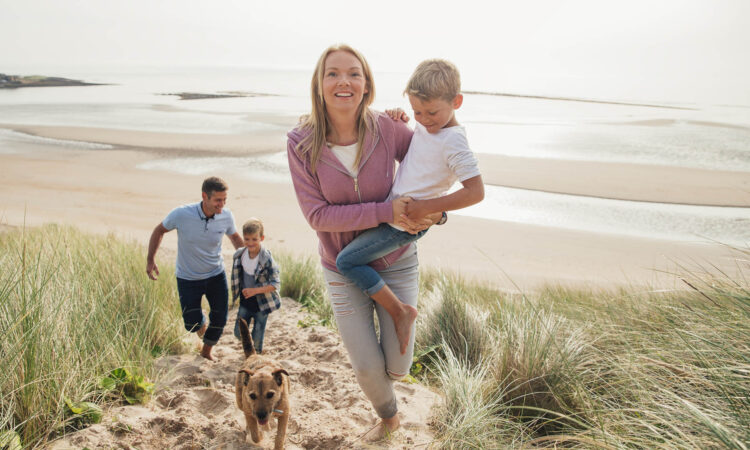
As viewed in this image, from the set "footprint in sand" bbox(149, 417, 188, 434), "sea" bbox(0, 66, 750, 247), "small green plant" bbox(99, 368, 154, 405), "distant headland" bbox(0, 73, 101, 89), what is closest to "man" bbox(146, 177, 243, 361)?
"small green plant" bbox(99, 368, 154, 405)

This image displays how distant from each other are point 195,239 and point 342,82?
104 inches

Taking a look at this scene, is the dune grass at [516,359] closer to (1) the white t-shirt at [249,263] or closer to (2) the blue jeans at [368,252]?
(1) the white t-shirt at [249,263]

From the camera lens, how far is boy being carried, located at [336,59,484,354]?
3.16 meters

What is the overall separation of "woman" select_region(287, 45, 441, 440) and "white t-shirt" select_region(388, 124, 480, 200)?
166 mm

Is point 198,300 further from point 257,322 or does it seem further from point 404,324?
point 404,324

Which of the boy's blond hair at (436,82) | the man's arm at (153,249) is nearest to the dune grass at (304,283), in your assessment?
the man's arm at (153,249)

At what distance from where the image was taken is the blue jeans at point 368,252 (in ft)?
10.6

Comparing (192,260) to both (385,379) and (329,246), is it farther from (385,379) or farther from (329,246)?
(385,379)

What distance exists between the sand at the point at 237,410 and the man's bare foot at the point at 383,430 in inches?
2.5

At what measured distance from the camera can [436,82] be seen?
320 centimetres

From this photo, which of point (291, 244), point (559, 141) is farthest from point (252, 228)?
point (559, 141)

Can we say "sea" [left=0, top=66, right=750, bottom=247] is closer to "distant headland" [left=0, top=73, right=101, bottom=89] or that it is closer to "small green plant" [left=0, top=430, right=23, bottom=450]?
"small green plant" [left=0, top=430, right=23, bottom=450]

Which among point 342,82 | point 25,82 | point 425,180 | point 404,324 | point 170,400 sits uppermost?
point 25,82

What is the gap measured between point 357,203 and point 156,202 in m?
12.3
